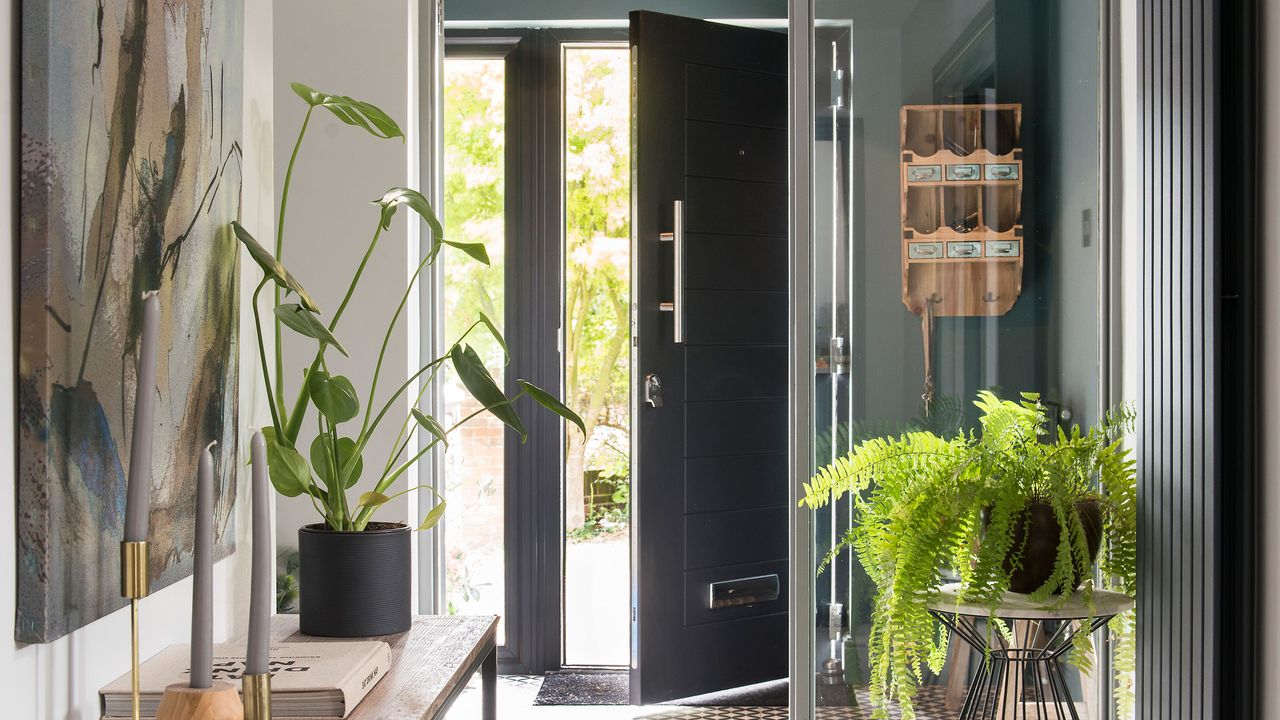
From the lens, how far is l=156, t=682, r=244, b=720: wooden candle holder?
840mm

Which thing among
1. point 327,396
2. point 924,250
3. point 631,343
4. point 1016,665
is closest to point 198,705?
point 327,396

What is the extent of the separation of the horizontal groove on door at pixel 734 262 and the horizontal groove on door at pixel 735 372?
0.71 feet

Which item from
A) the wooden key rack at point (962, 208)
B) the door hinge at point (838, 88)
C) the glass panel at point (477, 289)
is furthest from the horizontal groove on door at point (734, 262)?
the wooden key rack at point (962, 208)

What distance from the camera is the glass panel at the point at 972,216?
213 cm

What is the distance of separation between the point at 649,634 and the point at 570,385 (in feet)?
3.15

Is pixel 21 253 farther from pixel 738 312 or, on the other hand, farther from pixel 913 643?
pixel 738 312

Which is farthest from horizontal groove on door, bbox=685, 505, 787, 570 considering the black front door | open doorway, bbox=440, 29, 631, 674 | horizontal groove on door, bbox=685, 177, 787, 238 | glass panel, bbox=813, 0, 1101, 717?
glass panel, bbox=813, 0, 1101, 717

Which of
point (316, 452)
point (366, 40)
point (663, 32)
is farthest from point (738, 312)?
point (316, 452)

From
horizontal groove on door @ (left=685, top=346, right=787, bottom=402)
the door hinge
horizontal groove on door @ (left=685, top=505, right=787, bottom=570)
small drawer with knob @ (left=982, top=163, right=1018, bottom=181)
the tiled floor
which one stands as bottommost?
the tiled floor

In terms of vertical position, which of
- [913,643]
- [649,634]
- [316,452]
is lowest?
[649,634]

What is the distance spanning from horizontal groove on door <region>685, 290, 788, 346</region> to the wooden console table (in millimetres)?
2011

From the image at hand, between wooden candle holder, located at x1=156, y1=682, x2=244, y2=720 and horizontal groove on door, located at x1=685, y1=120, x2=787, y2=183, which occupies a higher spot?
horizontal groove on door, located at x1=685, y1=120, x2=787, y2=183

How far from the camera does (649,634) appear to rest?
10.7 ft

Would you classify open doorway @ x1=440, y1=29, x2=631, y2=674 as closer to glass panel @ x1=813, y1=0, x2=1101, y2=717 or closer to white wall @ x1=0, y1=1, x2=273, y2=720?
glass panel @ x1=813, y1=0, x2=1101, y2=717
